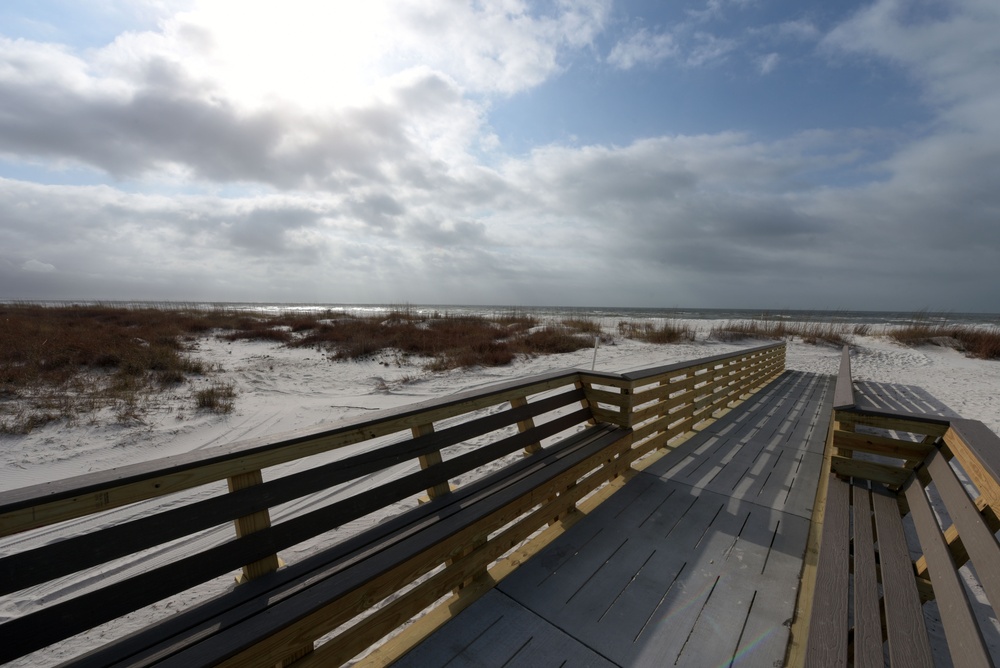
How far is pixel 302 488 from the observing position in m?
1.84

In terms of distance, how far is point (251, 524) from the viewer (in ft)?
A: 5.64

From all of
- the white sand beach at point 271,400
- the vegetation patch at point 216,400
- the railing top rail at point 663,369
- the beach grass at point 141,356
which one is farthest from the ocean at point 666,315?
the railing top rail at point 663,369

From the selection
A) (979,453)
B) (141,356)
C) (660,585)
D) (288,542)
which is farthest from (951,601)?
(141,356)

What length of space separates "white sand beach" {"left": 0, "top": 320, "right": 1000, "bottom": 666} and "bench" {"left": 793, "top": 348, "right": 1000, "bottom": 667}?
2713 mm

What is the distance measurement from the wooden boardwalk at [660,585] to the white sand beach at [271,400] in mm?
1552

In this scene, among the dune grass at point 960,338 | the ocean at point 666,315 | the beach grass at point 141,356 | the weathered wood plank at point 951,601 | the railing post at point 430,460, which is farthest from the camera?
the ocean at point 666,315

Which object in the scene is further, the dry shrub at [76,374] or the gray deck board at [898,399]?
the gray deck board at [898,399]

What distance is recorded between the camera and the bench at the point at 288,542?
1284 mm

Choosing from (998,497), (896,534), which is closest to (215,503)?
(998,497)

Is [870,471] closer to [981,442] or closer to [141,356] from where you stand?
[981,442]

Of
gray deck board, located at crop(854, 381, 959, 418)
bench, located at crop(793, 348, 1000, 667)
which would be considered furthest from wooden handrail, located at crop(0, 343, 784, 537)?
gray deck board, located at crop(854, 381, 959, 418)

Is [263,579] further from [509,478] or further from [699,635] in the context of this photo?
[699,635]

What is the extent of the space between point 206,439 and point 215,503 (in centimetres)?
522

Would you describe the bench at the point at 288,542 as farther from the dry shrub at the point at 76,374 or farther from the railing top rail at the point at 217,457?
the dry shrub at the point at 76,374
